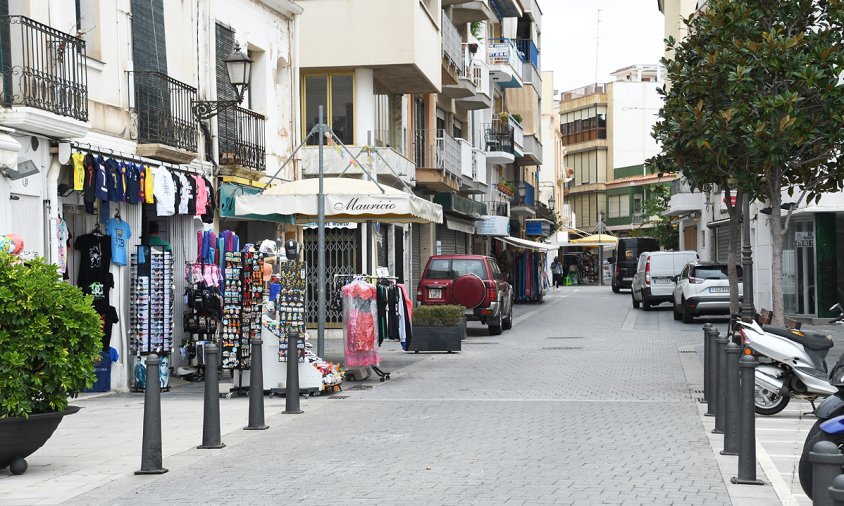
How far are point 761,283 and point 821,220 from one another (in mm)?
4386

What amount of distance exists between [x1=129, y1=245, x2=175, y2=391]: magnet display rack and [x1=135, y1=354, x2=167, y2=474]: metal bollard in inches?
258

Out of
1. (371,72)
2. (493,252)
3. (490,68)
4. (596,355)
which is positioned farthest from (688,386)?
(493,252)

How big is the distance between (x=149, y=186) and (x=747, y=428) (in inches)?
395

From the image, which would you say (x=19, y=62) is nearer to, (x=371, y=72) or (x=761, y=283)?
(x=371, y=72)

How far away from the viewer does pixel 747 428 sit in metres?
8.48

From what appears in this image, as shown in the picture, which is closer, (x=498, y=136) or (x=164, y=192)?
(x=164, y=192)

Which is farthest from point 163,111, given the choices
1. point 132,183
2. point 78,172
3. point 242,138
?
point 242,138

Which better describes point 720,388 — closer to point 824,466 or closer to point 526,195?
point 824,466

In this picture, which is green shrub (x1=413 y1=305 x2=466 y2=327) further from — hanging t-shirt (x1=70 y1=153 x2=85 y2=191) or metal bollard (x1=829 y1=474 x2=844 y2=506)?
metal bollard (x1=829 y1=474 x2=844 y2=506)

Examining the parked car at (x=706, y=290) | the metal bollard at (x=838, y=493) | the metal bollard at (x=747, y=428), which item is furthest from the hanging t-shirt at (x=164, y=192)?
the parked car at (x=706, y=290)

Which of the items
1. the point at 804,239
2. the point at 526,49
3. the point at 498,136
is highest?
the point at 526,49

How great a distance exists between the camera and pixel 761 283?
34.0 metres

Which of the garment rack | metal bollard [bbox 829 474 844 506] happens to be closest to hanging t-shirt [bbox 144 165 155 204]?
the garment rack

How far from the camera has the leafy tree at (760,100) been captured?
1503 cm
